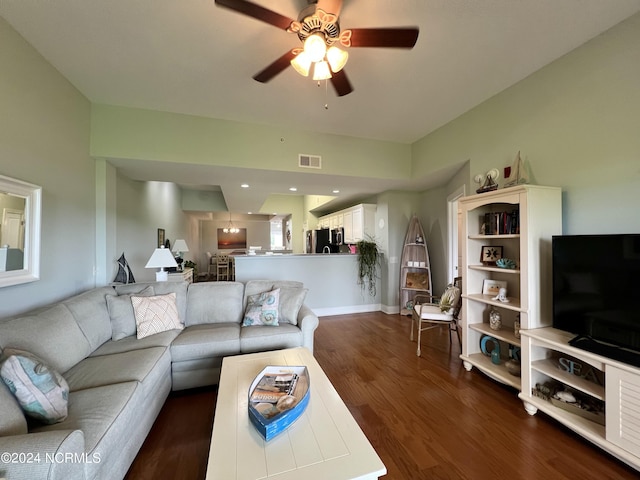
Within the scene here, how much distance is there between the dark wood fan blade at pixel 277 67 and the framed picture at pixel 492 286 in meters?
2.69

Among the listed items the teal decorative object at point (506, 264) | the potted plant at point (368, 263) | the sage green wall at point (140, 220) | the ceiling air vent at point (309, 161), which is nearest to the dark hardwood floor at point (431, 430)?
the teal decorative object at point (506, 264)

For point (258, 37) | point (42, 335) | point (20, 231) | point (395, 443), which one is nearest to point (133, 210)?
point (20, 231)

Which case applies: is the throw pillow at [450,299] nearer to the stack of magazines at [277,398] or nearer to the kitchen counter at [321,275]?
the kitchen counter at [321,275]

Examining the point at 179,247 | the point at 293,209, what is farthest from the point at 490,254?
the point at 293,209

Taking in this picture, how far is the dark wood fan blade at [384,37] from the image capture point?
148cm

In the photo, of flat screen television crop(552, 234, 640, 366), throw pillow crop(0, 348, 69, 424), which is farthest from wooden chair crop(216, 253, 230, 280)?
flat screen television crop(552, 234, 640, 366)

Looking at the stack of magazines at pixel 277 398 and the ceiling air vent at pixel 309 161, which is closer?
the stack of magazines at pixel 277 398

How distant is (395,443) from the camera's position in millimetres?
1691

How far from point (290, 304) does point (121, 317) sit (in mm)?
1524

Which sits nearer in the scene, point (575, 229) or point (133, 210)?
point (575, 229)

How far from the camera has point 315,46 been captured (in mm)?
1567

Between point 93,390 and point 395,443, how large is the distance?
1869 millimetres

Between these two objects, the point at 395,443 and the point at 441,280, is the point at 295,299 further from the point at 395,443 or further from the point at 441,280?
the point at 441,280
